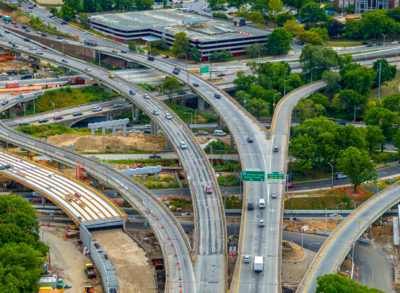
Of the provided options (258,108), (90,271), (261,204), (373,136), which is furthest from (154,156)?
(90,271)

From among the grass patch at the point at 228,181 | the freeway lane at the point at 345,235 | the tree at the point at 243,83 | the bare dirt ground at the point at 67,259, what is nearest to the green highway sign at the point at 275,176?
the freeway lane at the point at 345,235

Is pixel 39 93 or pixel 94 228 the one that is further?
pixel 39 93

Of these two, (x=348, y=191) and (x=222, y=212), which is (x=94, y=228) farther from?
(x=348, y=191)

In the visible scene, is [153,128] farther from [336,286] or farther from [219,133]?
[336,286]

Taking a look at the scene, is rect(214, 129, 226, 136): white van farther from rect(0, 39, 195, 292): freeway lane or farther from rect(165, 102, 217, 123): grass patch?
rect(0, 39, 195, 292): freeway lane

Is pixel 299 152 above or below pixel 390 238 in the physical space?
above

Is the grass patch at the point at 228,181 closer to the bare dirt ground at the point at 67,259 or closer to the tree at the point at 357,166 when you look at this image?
the tree at the point at 357,166

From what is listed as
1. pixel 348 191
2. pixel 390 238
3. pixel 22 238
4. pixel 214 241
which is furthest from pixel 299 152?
pixel 22 238

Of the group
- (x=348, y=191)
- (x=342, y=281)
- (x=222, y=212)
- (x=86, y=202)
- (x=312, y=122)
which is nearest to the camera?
(x=342, y=281)
